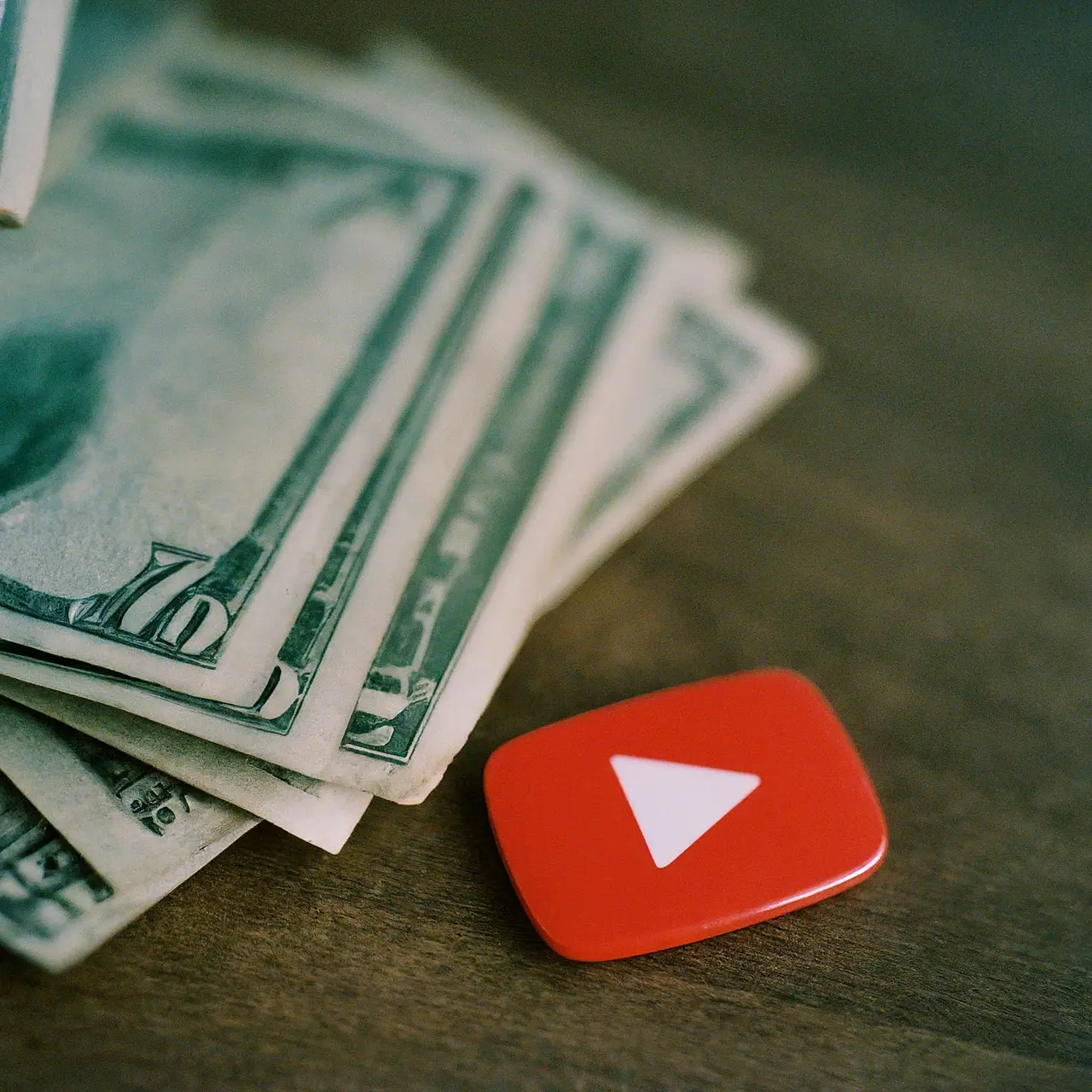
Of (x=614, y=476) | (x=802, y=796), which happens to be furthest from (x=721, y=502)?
(x=802, y=796)

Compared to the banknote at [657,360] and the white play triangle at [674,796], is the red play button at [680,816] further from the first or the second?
the banknote at [657,360]

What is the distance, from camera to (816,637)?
1.64ft

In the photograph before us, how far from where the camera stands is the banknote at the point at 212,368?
1.39 ft

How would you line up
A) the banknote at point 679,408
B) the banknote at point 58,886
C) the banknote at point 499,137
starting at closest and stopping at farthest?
the banknote at point 58,886 < the banknote at point 679,408 < the banknote at point 499,137

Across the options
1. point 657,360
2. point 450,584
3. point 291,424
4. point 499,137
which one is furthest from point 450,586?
point 499,137

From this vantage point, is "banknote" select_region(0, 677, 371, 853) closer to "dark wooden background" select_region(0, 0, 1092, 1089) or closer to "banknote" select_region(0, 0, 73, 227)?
"dark wooden background" select_region(0, 0, 1092, 1089)

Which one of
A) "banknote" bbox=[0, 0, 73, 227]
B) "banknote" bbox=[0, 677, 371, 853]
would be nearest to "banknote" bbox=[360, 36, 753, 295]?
"banknote" bbox=[0, 0, 73, 227]

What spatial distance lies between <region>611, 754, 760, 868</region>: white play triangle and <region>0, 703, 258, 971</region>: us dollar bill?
17cm

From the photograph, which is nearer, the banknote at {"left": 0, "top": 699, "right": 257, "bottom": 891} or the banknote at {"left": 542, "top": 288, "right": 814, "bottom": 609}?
the banknote at {"left": 0, "top": 699, "right": 257, "bottom": 891}

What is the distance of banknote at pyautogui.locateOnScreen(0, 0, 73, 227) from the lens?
39 centimetres

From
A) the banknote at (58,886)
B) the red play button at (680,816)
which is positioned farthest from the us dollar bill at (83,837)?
the red play button at (680,816)

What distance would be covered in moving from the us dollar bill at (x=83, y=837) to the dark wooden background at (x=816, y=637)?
0.01 meters

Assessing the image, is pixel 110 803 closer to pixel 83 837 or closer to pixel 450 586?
pixel 83 837

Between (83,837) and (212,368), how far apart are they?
0.84 feet
